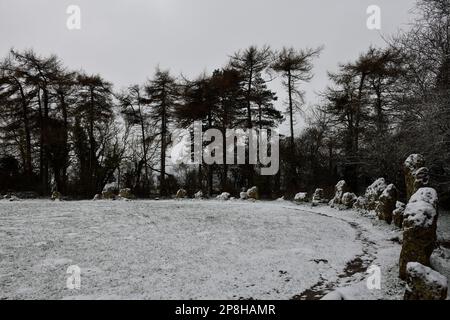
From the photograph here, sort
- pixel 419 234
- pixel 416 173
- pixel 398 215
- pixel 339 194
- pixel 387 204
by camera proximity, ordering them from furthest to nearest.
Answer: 1. pixel 339 194
2. pixel 387 204
3. pixel 398 215
4. pixel 416 173
5. pixel 419 234

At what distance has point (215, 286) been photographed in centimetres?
718

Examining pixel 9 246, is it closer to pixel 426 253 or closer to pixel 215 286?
pixel 215 286

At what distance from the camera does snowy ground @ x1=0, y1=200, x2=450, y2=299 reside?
6.98 metres

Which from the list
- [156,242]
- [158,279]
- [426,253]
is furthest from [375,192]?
[158,279]

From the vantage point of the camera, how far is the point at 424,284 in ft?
20.1

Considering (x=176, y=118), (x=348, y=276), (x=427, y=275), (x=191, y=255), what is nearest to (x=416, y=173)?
(x=348, y=276)

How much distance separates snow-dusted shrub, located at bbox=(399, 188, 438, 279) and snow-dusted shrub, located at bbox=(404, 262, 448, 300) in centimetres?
109

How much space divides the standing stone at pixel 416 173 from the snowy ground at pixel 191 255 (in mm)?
1727

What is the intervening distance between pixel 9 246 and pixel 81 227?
2467 millimetres

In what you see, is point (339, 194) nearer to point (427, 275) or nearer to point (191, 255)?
point (191, 255)

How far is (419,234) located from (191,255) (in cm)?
520

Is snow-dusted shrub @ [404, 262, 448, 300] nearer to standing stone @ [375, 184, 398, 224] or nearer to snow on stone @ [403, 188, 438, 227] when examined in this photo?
snow on stone @ [403, 188, 438, 227]

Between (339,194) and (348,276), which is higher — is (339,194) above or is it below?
above

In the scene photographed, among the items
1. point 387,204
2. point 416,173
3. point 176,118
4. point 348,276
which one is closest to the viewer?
point 348,276
